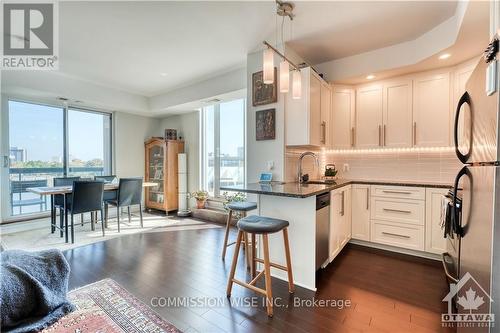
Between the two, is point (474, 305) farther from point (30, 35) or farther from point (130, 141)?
point (130, 141)

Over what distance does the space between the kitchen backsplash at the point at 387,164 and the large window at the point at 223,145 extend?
5.20 ft

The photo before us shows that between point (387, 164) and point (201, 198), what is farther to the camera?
point (201, 198)

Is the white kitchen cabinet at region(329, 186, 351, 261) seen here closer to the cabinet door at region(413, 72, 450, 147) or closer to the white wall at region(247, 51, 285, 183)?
the white wall at region(247, 51, 285, 183)

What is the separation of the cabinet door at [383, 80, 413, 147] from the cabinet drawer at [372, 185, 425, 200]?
0.62 m

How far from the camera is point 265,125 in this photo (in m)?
2.93

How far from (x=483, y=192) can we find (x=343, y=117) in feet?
8.50

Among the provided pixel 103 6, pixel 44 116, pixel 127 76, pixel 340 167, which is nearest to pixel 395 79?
pixel 340 167

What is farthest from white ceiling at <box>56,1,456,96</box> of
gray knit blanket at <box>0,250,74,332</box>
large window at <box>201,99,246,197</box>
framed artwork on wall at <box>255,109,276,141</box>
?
gray knit blanket at <box>0,250,74,332</box>

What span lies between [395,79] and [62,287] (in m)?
4.00

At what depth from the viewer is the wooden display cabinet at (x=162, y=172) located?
16.7 ft

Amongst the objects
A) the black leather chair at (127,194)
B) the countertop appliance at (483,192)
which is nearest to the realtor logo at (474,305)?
the countertop appliance at (483,192)

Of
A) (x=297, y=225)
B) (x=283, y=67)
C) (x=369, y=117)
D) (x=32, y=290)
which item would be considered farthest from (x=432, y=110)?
(x=32, y=290)

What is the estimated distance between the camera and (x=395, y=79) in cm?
315

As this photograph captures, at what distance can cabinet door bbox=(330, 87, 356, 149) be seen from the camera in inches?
135
